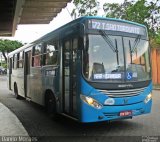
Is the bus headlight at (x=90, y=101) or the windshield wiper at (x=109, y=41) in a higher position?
the windshield wiper at (x=109, y=41)

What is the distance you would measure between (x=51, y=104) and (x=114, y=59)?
2.88m

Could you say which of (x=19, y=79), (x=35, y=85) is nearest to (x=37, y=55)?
(x=35, y=85)

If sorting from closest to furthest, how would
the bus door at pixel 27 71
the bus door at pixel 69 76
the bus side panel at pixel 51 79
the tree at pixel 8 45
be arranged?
the bus door at pixel 69 76 < the bus side panel at pixel 51 79 < the bus door at pixel 27 71 < the tree at pixel 8 45

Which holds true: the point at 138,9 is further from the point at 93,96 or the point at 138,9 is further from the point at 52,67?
the point at 93,96

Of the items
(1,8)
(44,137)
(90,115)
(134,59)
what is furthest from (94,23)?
(1,8)

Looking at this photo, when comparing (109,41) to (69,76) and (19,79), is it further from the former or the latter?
(19,79)

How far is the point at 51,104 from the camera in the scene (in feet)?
32.0

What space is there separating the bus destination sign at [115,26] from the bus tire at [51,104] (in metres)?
2.74

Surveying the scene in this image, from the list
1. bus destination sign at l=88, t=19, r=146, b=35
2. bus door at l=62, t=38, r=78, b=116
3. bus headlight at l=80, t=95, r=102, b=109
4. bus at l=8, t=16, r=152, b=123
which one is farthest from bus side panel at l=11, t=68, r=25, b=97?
bus headlight at l=80, t=95, r=102, b=109

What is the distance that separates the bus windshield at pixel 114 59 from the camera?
24.8 feet

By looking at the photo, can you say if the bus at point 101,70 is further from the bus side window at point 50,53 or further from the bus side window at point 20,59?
the bus side window at point 20,59

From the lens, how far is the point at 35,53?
11812 mm

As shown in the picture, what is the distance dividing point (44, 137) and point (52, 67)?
239 cm

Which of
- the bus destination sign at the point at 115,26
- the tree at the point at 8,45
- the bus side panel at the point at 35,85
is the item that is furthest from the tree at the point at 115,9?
the tree at the point at 8,45
